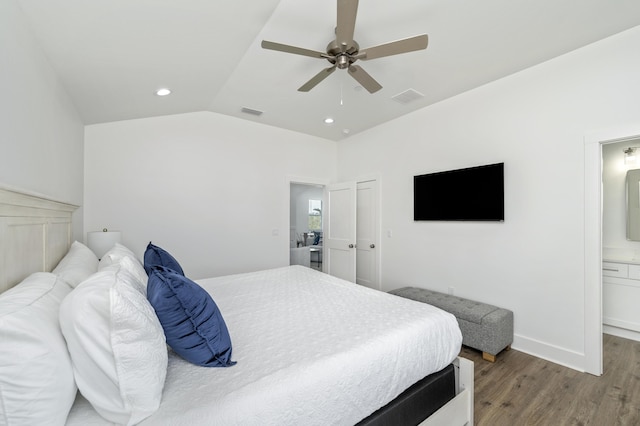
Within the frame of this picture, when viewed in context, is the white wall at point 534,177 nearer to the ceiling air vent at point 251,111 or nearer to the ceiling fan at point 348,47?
the ceiling fan at point 348,47

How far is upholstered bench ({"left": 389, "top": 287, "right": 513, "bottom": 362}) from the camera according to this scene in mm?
2562

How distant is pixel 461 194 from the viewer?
10.6 feet

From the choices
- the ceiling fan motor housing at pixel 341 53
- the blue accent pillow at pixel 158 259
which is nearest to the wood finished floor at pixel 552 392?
the blue accent pillow at pixel 158 259

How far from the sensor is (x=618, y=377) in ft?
7.53

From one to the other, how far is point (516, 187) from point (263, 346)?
2883 millimetres

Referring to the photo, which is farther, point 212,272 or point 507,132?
point 212,272

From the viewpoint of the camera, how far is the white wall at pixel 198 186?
10.7 ft

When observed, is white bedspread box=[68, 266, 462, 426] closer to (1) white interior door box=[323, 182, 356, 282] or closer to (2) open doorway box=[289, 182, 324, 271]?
(1) white interior door box=[323, 182, 356, 282]

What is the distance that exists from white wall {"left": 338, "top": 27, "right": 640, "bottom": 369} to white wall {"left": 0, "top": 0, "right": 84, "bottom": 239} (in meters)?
3.72

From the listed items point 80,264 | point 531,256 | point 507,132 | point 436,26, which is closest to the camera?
point 80,264

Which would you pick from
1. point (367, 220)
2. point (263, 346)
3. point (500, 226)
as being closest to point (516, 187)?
point (500, 226)

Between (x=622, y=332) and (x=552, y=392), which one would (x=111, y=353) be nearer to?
(x=552, y=392)

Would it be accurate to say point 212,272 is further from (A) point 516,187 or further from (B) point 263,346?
(A) point 516,187

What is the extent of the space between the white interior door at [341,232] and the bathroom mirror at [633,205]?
3.42m
